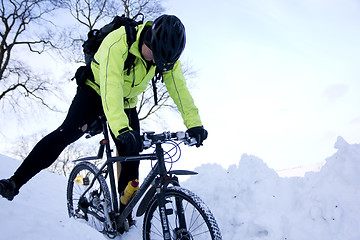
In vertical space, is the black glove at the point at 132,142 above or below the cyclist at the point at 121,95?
below

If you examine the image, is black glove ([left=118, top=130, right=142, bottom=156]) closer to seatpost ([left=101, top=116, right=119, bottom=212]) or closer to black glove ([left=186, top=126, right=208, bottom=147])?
black glove ([left=186, top=126, right=208, bottom=147])

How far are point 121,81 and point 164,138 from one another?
68 cm

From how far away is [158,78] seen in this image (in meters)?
2.93

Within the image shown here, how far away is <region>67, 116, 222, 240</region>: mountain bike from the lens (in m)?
2.33

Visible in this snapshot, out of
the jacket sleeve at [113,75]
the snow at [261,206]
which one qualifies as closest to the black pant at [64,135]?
the snow at [261,206]

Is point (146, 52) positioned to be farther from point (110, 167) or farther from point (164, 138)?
point (110, 167)

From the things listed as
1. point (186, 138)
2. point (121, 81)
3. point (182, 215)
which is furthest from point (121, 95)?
point (182, 215)

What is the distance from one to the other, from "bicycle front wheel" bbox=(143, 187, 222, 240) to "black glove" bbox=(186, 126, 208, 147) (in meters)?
0.49

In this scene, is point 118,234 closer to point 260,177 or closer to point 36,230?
point 36,230

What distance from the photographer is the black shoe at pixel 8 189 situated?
270 centimetres

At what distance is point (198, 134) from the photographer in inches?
103

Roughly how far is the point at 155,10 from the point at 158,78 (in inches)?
458

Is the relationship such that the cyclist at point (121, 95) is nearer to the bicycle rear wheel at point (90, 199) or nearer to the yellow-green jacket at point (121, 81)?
the yellow-green jacket at point (121, 81)

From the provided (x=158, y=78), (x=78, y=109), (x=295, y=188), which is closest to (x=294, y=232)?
(x=295, y=188)
